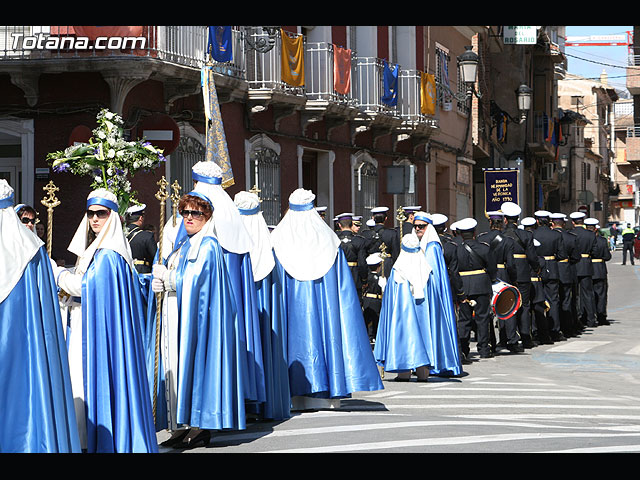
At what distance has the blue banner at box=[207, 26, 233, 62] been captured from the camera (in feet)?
63.5

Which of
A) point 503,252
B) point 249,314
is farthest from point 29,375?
point 503,252

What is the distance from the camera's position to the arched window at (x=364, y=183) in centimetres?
2736

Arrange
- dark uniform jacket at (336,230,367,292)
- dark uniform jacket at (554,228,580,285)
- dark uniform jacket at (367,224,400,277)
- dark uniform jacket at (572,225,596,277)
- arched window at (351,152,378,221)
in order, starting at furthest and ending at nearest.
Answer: arched window at (351,152,378,221), dark uniform jacket at (572,225,596,277), dark uniform jacket at (554,228,580,285), dark uniform jacket at (367,224,400,277), dark uniform jacket at (336,230,367,292)

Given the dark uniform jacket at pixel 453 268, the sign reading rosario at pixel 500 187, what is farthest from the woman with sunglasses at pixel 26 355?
the sign reading rosario at pixel 500 187

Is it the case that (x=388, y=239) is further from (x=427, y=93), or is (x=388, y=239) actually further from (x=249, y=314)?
(x=427, y=93)

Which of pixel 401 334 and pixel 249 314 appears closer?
pixel 249 314

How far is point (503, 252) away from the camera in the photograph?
691 inches

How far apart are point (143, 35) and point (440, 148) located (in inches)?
673

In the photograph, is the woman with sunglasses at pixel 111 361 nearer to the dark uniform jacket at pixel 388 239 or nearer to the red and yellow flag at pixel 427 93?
the dark uniform jacket at pixel 388 239

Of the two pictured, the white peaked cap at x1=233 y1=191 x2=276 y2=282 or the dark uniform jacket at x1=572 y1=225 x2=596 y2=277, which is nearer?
the white peaked cap at x1=233 y1=191 x2=276 y2=282

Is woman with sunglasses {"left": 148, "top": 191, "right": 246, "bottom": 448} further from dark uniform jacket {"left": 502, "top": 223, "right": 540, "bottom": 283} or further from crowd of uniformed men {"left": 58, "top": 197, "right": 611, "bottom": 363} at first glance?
dark uniform jacket {"left": 502, "top": 223, "right": 540, "bottom": 283}

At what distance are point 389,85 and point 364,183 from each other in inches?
88.8

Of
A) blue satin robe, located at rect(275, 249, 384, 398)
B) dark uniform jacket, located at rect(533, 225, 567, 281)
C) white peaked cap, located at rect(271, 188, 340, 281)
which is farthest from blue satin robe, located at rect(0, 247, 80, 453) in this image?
dark uniform jacket, located at rect(533, 225, 567, 281)

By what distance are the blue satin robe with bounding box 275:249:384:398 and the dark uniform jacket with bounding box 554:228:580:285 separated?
401 inches
